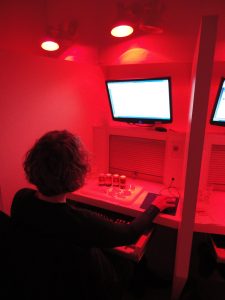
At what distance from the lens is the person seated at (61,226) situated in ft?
2.50

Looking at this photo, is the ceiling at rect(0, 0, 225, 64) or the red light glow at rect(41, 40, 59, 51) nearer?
the ceiling at rect(0, 0, 225, 64)

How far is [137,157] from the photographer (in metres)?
1.78

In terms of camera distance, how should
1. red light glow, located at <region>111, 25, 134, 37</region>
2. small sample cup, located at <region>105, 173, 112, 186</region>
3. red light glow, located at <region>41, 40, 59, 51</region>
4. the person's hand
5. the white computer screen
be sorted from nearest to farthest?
the person's hand, the white computer screen, red light glow, located at <region>111, 25, 134, 37</region>, small sample cup, located at <region>105, 173, 112, 186</region>, red light glow, located at <region>41, 40, 59, 51</region>

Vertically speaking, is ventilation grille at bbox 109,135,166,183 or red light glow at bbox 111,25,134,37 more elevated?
red light glow at bbox 111,25,134,37

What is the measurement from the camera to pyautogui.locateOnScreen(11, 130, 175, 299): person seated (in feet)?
2.50

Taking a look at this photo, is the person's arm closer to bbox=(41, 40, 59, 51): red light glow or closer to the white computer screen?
the white computer screen

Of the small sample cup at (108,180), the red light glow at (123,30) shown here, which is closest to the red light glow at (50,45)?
the red light glow at (123,30)

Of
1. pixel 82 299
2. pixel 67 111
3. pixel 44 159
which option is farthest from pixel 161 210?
pixel 67 111

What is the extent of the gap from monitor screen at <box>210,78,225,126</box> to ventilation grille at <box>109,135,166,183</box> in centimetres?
39

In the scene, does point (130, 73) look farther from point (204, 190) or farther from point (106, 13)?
point (204, 190)

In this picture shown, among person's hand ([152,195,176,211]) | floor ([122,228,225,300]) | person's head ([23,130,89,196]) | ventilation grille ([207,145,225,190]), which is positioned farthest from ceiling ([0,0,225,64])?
→ floor ([122,228,225,300])

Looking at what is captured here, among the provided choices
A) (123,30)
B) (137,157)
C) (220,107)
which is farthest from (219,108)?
(123,30)

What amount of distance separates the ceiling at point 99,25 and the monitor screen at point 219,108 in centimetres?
21

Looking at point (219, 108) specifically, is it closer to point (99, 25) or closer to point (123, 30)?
point (123, 30)
